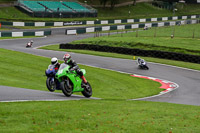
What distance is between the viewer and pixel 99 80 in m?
22.6

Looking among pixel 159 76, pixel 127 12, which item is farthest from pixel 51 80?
pixel 127 12

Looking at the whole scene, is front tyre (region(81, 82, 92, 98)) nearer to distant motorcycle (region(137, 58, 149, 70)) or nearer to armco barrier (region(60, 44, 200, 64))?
distant motorcycle (region(137, 58, 149, 70))

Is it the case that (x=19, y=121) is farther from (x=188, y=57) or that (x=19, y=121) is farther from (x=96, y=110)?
(x=188, y=57)

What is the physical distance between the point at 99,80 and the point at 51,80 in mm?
7493

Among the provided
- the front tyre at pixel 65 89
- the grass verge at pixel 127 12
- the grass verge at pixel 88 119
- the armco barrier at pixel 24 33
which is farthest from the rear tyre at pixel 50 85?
the grass verge at pixel 127 12

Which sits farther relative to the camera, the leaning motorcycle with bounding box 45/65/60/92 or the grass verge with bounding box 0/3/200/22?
the grass verge with bounding box 0/3/200/22

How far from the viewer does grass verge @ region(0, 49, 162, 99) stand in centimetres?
1892

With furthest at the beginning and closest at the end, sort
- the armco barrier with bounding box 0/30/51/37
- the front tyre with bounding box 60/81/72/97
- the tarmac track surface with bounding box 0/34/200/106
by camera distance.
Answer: the armco barrier with bounding box 0/30/51/37, the front tyre with bounding box 60/81/72/97, the tarmac track surface with bounding box 0/34/200/106

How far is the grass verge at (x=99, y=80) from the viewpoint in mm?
18922

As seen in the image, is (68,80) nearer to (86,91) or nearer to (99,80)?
(86,91)

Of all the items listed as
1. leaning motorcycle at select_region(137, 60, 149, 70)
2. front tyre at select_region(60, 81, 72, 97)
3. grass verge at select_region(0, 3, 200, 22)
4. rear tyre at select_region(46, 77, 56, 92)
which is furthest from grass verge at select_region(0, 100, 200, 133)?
grass verge at select_region(0, 3, 200, 22)

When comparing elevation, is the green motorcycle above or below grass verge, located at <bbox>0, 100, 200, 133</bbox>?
above

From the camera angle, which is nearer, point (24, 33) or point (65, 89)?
point (65, 89)

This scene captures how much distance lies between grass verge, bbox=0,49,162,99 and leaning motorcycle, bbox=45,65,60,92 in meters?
2.28
